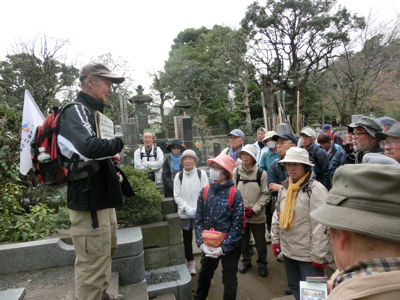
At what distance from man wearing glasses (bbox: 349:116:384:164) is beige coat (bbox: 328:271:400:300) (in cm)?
293

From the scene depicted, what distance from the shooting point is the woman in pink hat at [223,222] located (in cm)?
286

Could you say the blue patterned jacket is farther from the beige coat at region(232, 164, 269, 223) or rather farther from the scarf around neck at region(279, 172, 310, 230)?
the beige coat at region(232, 164, 269, 223)

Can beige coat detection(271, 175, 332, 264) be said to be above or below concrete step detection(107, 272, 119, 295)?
above

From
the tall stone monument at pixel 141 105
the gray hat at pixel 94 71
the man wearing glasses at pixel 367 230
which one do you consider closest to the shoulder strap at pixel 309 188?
the man wearing glasses at pixel 367 230

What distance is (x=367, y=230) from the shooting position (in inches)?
32.8

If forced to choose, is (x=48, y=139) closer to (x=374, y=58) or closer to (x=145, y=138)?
(x=145, y=138)

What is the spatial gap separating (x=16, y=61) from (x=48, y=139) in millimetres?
18230

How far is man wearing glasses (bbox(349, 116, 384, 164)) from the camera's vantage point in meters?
3.19

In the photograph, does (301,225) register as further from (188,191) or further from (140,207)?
(140,207)

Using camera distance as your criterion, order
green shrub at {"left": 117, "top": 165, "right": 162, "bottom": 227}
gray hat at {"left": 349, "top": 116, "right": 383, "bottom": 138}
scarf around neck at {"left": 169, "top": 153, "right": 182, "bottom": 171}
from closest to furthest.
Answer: gray hat at {"left": 349, "top": 116, "right": 383, "bottom": 138}
green shrub at {"left": 117, "top": 165, "right": 162, "bottom": 227}
scarf around neck at {"left": 169, "top": 153, "right": 182, "bottom": 171}

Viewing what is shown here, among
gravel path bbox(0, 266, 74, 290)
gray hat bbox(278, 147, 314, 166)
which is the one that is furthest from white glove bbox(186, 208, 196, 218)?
gray hat bbox(278, 147, 314, 166)

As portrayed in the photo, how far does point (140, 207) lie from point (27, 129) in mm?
1855

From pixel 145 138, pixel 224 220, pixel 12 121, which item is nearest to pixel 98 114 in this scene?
pixel 224 220

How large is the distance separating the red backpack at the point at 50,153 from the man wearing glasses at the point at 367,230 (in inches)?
72.8
